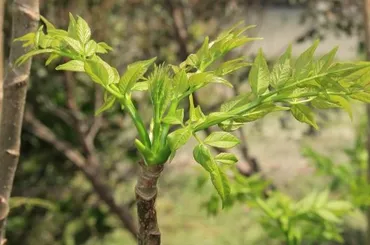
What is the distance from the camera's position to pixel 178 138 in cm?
72

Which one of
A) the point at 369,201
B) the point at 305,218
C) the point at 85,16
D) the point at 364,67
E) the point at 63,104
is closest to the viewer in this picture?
the point at 364,67

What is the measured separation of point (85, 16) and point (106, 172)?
0.80m

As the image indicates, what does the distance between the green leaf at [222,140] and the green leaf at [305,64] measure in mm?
104

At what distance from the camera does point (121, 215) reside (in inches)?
109

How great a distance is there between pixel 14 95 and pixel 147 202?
1.15 feet

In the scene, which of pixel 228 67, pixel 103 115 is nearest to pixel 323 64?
pixel 228 67

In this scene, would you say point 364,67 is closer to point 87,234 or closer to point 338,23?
point 338,23

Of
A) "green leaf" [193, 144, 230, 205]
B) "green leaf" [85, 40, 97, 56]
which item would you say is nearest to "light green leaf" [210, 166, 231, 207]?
"green leaf" [193, 144, 230, 205]

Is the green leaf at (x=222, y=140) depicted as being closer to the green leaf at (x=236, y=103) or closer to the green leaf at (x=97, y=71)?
the green leaf at (x=236, y=103)

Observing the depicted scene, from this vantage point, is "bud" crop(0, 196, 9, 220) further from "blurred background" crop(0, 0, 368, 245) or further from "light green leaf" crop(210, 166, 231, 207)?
"blurred background" crop(0, 0, 368, 245)

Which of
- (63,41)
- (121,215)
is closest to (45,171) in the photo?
(121,215)

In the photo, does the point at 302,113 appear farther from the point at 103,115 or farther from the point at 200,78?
the point at 103,115

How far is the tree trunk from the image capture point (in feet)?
2.48

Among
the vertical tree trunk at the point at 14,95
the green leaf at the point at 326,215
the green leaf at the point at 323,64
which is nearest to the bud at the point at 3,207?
the vertical tree trunk at the point at 14,95
